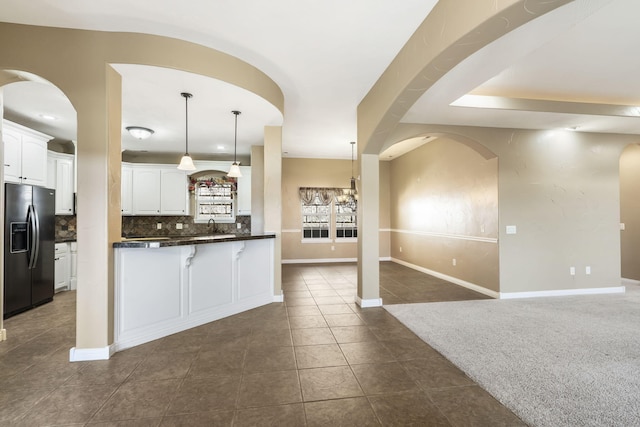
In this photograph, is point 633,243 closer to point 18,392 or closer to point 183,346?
point 183,346

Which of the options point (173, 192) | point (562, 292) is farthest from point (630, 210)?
point (173, 192)

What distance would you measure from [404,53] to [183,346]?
11.7ft

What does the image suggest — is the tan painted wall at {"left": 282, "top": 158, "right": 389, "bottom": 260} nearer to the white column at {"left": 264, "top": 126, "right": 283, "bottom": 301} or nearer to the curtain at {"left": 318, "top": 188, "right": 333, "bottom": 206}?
the curtain at {"left": 318, "top": 188, "right": 333, "bottom": 206}

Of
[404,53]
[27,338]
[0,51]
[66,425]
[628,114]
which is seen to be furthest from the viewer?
[628,114]

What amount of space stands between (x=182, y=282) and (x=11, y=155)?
299 centimetres

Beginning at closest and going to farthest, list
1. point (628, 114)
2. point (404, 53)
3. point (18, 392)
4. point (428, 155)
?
1. point (18, 392)
2. point (404, 53)
3. point (628, 114)
4. point (428, 155)

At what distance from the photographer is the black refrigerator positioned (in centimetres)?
364

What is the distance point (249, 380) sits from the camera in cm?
223

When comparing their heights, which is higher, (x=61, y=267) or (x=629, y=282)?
(x=61, y=267)

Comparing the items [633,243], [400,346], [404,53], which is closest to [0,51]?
[404,53]

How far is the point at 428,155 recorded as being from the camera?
6465 mm

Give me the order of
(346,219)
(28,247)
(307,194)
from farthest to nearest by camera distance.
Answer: (346,219) → (307,194) → (28,247)

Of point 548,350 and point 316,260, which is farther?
point 316,260

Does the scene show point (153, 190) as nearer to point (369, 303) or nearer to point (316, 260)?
point (316, 260)
